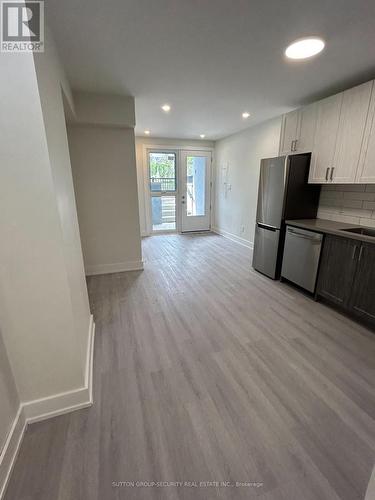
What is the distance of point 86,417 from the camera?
138cm

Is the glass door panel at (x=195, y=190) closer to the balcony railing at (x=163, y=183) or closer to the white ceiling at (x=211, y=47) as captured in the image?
the balcony railing at (x=163, y=183)

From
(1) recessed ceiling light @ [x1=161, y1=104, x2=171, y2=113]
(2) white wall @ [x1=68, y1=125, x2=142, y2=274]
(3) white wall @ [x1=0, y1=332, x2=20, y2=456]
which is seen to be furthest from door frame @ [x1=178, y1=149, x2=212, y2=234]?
(3) white wall @ [x1=0, y1=332, x2=20, y2=456]

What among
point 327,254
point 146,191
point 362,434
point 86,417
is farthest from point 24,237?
point 146,191

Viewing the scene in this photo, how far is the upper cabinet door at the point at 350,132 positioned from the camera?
7.39 ft

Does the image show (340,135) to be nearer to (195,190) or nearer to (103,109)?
(103,109)

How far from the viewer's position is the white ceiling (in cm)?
142

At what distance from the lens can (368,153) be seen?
2275mm

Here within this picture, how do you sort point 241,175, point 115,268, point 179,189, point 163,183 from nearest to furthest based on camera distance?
point 115,268 < point 241,175 < point 163,183 < point 179,189

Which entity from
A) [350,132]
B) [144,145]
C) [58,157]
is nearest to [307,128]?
[350,132]

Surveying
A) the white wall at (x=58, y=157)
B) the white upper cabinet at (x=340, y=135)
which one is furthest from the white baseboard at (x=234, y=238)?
the white wall at (x=58, y=157)

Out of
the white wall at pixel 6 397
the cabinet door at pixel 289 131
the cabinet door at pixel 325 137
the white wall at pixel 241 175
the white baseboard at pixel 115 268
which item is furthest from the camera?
the white wall at pixel 241 175

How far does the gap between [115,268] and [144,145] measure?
3.37m

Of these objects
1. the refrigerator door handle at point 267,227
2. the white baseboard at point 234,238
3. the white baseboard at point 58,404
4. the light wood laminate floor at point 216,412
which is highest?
the refrigerator door handle at point 267,227

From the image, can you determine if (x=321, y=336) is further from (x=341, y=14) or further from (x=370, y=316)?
(x=341, y=14)
